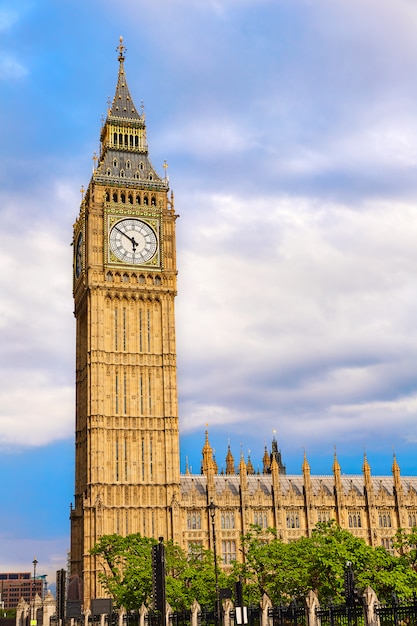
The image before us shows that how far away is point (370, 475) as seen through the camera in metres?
98.2

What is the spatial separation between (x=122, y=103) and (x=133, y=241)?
20.9 m

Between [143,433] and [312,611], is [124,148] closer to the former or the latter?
[143,433]

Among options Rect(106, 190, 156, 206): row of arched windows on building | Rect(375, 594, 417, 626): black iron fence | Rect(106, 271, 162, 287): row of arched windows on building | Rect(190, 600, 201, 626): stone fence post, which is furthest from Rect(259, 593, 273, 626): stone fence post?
Rect(106, 190, 156, 206): row of arched windows on building

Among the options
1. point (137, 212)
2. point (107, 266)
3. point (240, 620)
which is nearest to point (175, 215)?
point (137, 212)

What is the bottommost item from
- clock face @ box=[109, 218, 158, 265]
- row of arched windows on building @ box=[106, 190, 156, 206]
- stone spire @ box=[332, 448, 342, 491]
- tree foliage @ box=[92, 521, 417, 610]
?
tree foliage @ box=[92, 521, 417, 610]

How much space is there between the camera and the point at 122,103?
10562 cm

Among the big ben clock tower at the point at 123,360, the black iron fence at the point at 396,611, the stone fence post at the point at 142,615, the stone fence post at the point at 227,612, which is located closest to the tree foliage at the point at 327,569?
the black iron fence at the point at 396,611

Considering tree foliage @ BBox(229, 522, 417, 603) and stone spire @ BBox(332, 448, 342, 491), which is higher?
stone spire @ BBox(332, 448, 342, 491)

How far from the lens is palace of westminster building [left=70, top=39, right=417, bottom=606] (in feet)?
284

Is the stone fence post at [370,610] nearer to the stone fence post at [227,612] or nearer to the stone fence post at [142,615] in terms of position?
the stone fence post at [227,612]

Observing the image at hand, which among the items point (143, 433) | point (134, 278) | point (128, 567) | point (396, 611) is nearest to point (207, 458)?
point (143, 433)

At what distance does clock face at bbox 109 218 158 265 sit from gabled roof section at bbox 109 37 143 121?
16.0m

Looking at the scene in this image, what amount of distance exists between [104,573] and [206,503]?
573 inches

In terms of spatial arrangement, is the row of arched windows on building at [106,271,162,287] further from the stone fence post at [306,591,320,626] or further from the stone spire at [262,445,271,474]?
the stone fence post at [306,591,320,626]
